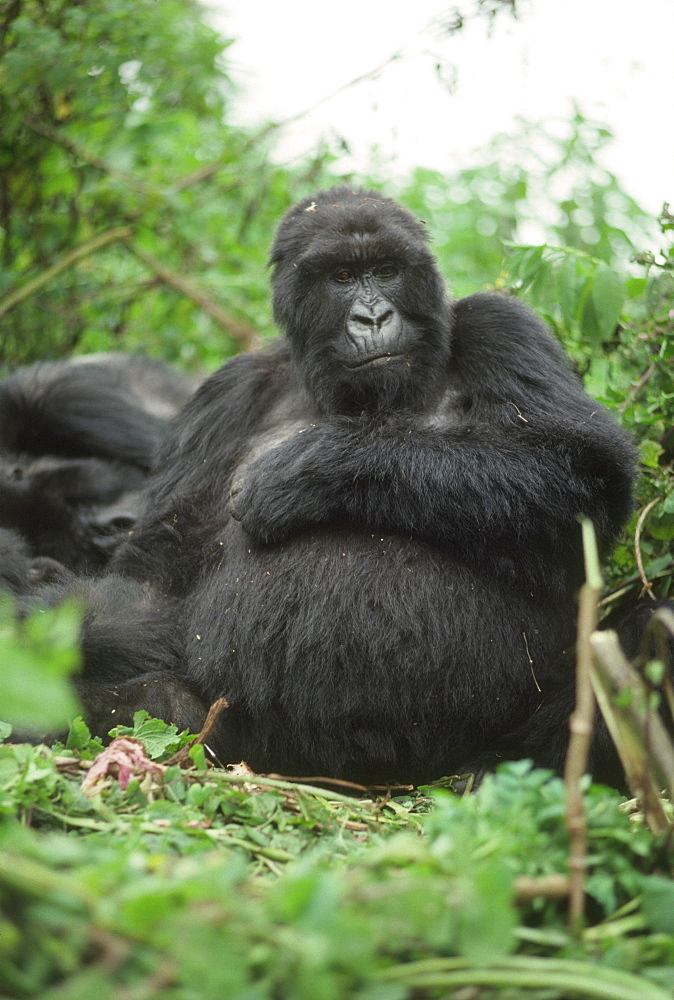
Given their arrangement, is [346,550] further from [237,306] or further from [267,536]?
[237,306]

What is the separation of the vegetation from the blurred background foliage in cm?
2

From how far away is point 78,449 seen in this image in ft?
14.7

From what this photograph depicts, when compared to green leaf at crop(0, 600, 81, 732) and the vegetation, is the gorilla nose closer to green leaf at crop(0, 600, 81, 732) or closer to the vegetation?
the vegetation

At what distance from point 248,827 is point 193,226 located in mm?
4619

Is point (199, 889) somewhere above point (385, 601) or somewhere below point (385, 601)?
above

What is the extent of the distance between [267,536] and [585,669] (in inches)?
57.5

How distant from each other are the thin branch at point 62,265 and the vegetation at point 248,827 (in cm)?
1

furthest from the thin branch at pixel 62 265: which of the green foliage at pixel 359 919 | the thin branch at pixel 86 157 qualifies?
the green foliage at pixel 359 919

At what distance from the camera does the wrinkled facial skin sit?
2775 millimetres

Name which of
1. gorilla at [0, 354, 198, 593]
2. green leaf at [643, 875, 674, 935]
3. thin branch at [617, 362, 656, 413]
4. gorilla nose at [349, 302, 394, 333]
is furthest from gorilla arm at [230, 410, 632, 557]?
gorilla at [0, 354, 198, 593]

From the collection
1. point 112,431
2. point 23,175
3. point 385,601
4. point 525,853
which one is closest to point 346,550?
point 385,601

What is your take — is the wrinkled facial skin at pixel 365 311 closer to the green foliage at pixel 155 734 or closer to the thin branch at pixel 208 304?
the green foliage at pixel 155 734

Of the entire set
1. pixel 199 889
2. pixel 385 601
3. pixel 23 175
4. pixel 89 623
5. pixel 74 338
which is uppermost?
pixel 199 889

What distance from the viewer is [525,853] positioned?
4.59 ft
